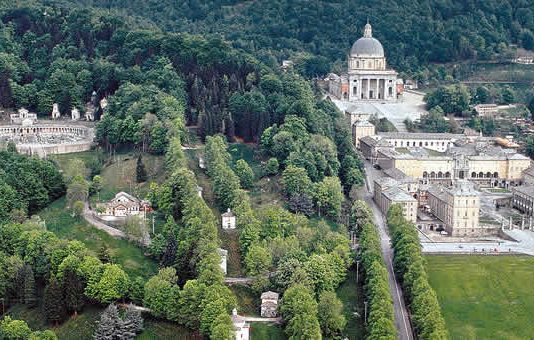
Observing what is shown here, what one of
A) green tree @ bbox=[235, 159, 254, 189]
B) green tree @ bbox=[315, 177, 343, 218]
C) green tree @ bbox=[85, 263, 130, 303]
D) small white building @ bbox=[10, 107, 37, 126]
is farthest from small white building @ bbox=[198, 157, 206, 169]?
green tree @ bbox=[85, 263, 130, 303]

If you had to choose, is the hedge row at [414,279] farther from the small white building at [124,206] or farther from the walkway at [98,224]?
the walkway at [98,224]

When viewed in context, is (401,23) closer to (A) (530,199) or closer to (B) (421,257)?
(A) (530,199)

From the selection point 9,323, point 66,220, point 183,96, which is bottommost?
point 9,323

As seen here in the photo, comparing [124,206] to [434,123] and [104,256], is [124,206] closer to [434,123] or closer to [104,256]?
[104,256]

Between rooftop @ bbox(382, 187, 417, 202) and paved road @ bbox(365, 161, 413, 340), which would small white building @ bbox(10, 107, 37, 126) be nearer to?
paved road @ bbox(365, 161, 413, 340)

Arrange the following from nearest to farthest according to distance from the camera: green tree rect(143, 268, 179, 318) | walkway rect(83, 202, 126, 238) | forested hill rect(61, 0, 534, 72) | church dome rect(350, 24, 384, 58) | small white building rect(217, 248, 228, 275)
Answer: green tree rect(143, 268, 179, 318), small white building rect(217, 248, 228, 275), walkway rect(83, 202, 126, 238), church dome rect(350, 24, 384, 58), forested hill rect(61, 0, 534, 72)

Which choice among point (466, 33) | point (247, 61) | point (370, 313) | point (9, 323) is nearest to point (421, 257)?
point (370, 313)

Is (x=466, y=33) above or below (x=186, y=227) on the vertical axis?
above
